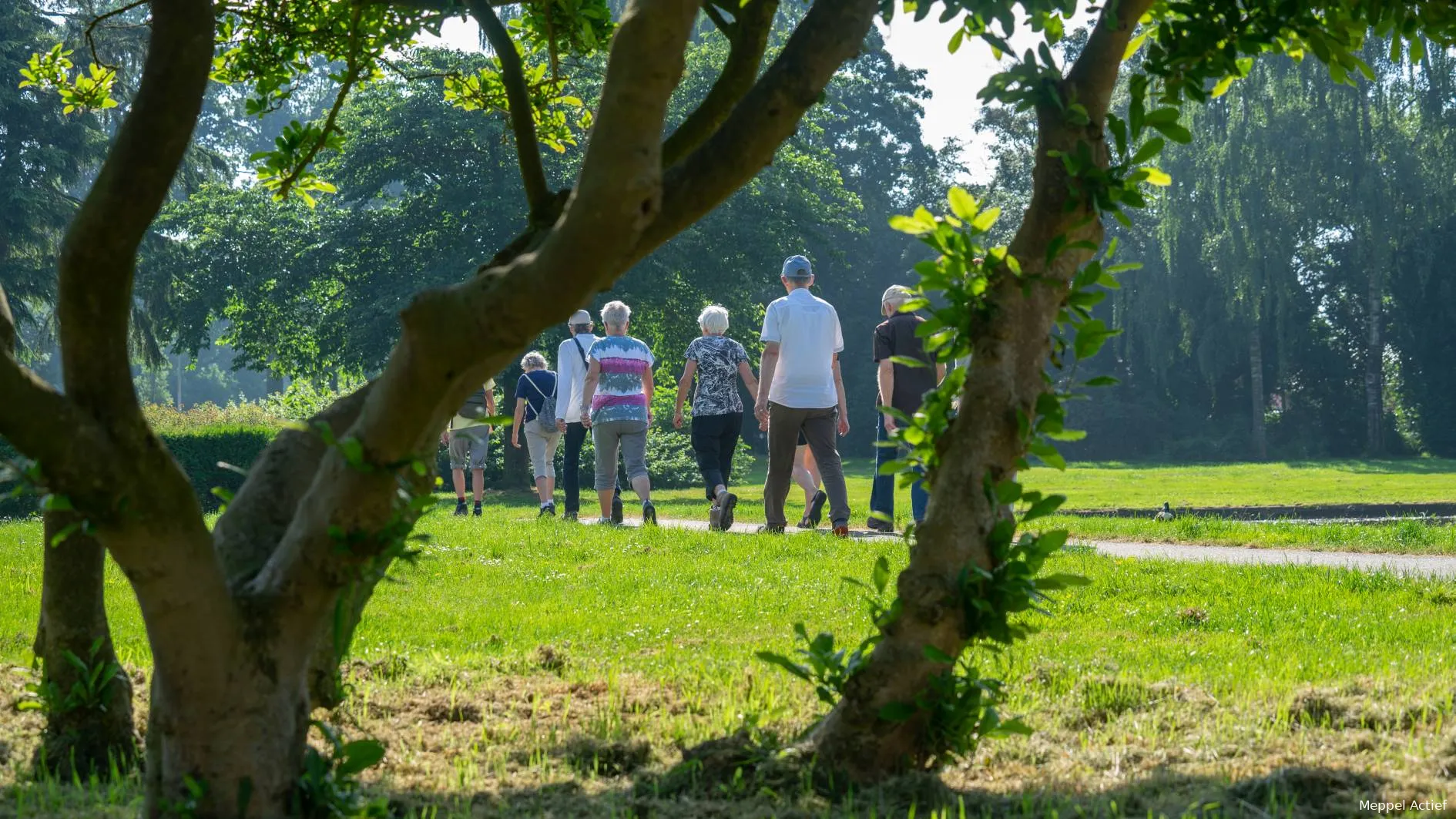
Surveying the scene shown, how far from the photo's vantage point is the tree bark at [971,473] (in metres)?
3.25

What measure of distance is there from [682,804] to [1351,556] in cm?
812

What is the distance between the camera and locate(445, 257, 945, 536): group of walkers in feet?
35.2

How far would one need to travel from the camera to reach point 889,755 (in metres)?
3.35

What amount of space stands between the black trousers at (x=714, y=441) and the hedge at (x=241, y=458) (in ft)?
13.4

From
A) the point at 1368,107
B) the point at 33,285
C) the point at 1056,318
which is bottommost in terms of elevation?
the point at 1056,318

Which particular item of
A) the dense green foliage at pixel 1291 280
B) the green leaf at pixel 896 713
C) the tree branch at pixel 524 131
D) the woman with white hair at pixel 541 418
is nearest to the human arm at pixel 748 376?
the woman with white hair at pixel 541 418

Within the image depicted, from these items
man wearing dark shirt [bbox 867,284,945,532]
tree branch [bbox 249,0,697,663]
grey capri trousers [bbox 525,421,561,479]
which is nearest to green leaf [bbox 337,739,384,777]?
tree branch [bbox 249,0,697,663]

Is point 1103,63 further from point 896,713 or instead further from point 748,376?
point 748,376

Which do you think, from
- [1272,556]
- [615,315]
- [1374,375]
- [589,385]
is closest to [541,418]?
[589,385]

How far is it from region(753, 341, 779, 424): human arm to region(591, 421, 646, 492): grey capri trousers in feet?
4.16

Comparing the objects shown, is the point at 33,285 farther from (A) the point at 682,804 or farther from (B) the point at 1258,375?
(B) the point at 1258,375

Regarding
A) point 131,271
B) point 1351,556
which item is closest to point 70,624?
point 131,271

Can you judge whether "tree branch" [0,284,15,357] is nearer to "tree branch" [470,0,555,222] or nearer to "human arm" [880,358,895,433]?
"tree branch" [470,0,555,222]

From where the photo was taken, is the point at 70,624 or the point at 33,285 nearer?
the point at 70,624
